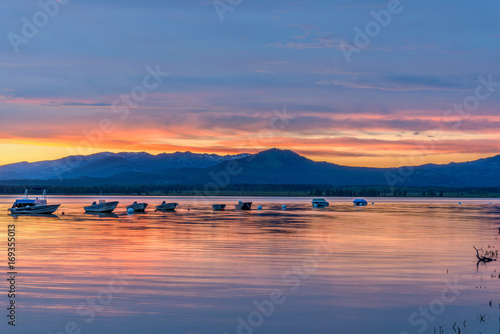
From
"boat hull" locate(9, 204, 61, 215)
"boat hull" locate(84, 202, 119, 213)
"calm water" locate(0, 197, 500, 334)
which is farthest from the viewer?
"boat hull" locate(84, 202, 119, 213)

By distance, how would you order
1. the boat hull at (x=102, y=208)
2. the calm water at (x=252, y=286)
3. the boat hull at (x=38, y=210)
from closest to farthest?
the calm water at (x=252, y=286) < the boat hull at (x=38, y=210) < the boat hull at (x=102, y=208)

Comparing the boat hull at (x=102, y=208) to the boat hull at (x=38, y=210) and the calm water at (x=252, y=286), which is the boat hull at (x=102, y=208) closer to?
the boat hull at (x=38, y=210)

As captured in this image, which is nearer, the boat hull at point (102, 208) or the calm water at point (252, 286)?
the calm water at point (252, 286)

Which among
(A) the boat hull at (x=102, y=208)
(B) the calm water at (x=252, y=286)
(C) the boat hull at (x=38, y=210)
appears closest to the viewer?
(B) the calm water at (x=252, y=286)

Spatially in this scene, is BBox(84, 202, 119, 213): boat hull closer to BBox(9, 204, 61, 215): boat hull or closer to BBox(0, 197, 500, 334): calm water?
BBox(9, 204, 61, 215): boat hull

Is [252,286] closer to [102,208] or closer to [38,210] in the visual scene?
[38,210]

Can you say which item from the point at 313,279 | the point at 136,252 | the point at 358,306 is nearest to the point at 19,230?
the point at 136,252

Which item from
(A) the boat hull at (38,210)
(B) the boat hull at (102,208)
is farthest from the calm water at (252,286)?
(B) the boat hull at (102,208)

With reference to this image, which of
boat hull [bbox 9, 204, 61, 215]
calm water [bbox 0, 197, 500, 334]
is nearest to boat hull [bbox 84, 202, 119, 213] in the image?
boat hull [bbox 9, 204, 61, 215]

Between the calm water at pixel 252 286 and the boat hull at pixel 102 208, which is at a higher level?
the boat hull at pixel 102 208

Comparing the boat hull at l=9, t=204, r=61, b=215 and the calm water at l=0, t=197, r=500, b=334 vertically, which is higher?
the boat hull at l=9, t=204, r=61, b=215

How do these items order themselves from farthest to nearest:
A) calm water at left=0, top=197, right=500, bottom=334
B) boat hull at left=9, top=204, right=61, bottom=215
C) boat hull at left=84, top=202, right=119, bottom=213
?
boat hull at left=84, top=202, right=119, bottom=213 < boat hull at left=9, top=204, right=61, bottom=215 < calm water at left=0, top=197, right=500, bottom=334

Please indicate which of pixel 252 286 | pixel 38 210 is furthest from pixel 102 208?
pixel 252 286

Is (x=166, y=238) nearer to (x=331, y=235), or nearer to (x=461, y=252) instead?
(x=331, y=235)
